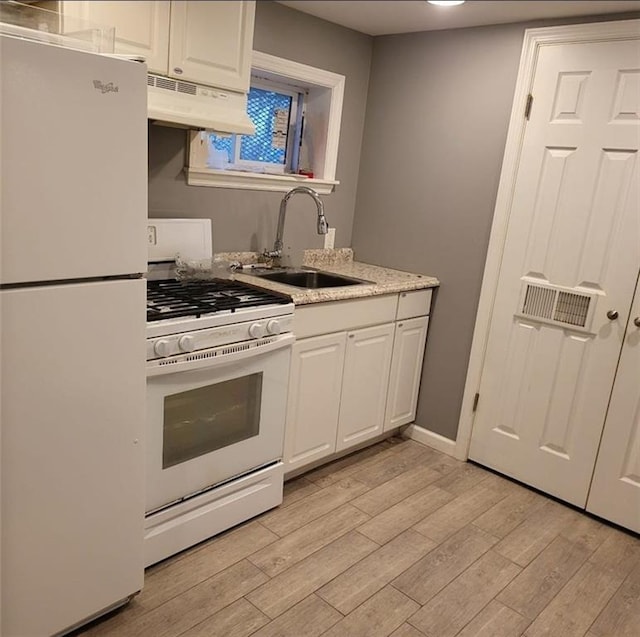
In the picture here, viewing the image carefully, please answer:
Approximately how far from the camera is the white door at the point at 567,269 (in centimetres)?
247

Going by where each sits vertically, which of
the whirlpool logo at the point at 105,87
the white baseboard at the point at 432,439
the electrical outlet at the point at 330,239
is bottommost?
the white baseboard at the point at 432,439

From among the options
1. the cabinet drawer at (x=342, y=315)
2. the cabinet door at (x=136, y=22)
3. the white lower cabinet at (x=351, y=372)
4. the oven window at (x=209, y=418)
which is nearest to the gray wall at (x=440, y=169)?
the white lower cabinet at (x=351, y=372)

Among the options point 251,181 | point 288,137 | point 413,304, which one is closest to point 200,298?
point 251,181

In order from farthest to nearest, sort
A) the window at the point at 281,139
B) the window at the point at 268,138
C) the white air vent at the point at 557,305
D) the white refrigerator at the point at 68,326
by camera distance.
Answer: the window at the point at 268,138 < the window at the point at 281,139 < the white air vent at the point at 557,305 < the white refrigerator at the point at 68,326

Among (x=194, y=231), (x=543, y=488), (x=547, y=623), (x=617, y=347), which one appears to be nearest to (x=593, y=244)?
(x=617, y=347)

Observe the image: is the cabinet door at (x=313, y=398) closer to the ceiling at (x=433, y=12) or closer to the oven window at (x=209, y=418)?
the oven window at (x=209, y=418)

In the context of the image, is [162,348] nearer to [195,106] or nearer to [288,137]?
[195,106]

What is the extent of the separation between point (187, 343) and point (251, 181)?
1.23 meters

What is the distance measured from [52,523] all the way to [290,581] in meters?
0.91

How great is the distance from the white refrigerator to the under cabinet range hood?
0.58m

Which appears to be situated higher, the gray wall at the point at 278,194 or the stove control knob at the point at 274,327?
the gray wall at the point at 278,194

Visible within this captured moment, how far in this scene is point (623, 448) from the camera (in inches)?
102

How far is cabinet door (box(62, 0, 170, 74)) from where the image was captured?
1894mm

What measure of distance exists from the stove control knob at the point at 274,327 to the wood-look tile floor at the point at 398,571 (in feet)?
2.77
